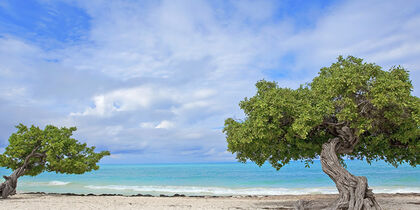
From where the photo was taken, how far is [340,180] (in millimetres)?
11312

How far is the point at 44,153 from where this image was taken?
19.0 metres

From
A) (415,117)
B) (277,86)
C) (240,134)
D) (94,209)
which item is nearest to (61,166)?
(94,209)

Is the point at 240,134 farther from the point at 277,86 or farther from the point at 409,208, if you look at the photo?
the point at 409,208

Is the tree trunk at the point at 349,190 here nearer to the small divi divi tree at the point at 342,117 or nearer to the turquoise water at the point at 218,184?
the small divi divi tree at the point at 342,117

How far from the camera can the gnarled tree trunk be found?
17.4 m

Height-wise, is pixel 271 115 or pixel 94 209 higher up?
pixel 271 115

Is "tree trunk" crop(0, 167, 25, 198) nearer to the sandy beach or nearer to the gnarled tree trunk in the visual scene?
the gnarled tree trunk

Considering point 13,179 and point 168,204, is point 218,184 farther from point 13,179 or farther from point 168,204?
point 13,179

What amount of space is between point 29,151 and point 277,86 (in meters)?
15.6

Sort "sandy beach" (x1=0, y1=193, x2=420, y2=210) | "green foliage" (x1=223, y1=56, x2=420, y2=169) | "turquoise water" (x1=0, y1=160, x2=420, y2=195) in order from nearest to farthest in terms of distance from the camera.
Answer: "green foliage" (x1=223, y1=56, x2=420, y2=169), "sandy beach" (x1=0, y1=193, x2=420, y2=210), "turquoise water" (x1=0, y1=160, x2=420, y2=195)

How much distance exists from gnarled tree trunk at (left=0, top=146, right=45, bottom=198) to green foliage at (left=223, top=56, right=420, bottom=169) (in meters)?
12.9

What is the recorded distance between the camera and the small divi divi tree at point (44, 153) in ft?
59.4

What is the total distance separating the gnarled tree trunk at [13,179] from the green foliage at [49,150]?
0.75 feet

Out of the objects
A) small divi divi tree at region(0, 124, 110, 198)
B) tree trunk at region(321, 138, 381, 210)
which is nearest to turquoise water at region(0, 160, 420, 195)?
small divi divi tree at region(0, 124, 110, 198)
